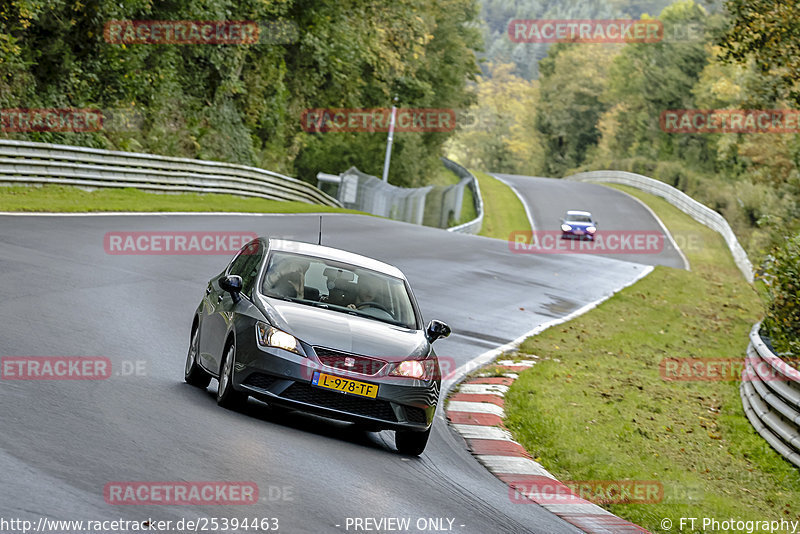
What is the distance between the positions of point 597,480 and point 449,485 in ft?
6.13

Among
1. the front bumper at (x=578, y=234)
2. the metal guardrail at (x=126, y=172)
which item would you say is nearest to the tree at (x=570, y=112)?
the front bumper at (x=578, y=234)

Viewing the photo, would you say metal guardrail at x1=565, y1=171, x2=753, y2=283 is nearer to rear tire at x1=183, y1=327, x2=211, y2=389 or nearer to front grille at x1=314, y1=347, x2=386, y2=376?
rear tire at x1=183, y1=327, x2=211, y2=389

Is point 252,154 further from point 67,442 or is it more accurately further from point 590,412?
point 67,442

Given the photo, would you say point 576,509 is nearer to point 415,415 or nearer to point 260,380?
point 415,415

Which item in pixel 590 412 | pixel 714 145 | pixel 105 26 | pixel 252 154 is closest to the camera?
pixel 590 412

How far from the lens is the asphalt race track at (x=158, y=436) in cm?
623

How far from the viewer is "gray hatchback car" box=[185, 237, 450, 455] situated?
861 centimetres

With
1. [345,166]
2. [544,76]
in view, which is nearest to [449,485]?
[345,166]

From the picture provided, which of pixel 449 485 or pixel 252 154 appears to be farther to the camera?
pixel 252 154

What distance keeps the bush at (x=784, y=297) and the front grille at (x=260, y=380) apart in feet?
23.5

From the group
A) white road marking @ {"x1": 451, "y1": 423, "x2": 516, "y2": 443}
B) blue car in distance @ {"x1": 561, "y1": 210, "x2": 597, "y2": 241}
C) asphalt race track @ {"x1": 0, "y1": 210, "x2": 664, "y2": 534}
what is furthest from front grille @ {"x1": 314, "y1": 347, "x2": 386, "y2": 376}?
blue car in distance @ {"x1": 561, "y1": 210, "x2": 597, "y2": 241}

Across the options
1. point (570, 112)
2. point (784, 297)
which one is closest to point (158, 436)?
point (784, 297)

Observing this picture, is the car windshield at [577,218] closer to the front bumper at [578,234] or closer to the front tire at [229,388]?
the front bumper at [578,234]

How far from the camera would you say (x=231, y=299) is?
970 centimetres
